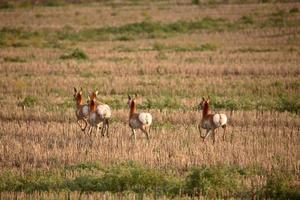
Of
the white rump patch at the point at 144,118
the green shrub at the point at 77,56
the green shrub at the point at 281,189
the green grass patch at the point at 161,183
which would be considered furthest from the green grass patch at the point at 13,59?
the green shrub at the point at 281,189

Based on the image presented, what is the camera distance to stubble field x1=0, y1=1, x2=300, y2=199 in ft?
39.4

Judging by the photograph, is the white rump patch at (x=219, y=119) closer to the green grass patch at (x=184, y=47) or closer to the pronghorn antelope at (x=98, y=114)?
the pronghorn antelope at (x=98, y=114)

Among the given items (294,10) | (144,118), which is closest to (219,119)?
(144,118)

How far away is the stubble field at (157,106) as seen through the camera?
472 inches

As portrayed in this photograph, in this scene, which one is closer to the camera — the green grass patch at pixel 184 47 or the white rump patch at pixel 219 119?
the white rump patch at pixel 219 119

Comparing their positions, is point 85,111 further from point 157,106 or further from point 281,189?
point 281,189

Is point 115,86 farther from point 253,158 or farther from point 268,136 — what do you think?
point 253,158

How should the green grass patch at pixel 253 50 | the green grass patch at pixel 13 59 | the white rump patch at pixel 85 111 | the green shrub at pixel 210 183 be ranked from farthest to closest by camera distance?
1. the green grass patch at pixel 253 50
2. the green grass patch at pixel 13 59
3. the white rump patch at pixel 85 111
4. the green shrub at pixel 210 183

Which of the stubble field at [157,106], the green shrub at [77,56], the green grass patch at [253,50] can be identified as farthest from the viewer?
the green grass patch at [253,50]

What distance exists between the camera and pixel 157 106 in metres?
20.3

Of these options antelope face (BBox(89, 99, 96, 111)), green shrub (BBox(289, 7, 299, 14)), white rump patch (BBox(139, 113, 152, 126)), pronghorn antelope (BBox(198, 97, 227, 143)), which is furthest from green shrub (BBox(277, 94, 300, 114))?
green shrub (BBox(289, 7, 299, 14))

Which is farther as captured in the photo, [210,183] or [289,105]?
[289,105]

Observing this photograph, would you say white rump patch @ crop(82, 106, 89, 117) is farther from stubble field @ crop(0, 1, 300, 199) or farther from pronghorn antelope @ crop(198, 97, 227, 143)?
pronghorn antelope @ crop(198, 97, 227, 143)

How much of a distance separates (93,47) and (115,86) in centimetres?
1209
